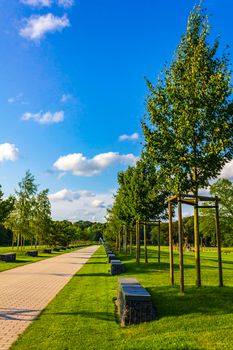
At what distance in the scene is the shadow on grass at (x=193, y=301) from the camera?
24.2ft

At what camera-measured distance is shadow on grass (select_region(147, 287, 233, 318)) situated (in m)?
7.36

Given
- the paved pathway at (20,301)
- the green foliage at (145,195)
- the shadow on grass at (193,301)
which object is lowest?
the paved pathway at (20,301)

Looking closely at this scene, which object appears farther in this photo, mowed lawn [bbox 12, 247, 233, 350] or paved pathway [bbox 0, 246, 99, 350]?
paved pathway [bbox 0, 246, 99, 350]

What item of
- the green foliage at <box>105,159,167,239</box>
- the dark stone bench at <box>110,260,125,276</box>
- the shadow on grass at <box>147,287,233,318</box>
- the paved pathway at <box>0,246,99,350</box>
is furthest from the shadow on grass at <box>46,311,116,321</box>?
the green foliage at <box>105,159,167,239</box>

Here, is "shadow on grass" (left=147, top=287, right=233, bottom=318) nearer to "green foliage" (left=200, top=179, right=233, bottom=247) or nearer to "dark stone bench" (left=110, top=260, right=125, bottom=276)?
"dark stone bench" (left=110, top=260, right=125, bottom=276)

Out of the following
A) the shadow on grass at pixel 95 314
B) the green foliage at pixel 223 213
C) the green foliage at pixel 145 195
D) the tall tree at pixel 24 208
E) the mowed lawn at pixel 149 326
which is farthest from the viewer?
the green foliage at pixel 223 213

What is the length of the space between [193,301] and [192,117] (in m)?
4.95

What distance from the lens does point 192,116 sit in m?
10.1

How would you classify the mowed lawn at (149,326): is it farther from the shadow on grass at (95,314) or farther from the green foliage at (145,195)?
the green foliage at (145,195)

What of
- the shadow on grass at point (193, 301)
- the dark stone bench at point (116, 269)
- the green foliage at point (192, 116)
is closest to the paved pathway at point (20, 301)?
the dark stone bench at point (116, 269)

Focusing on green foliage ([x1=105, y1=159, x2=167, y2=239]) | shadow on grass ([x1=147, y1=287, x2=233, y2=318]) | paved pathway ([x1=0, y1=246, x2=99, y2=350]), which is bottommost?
paved pathway ([x1=0, y1=246, x2=99, y2=350])

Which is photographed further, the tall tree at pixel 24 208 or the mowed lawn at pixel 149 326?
the tall tree at pixel 24 208

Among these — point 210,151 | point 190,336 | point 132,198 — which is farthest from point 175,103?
point 132,198

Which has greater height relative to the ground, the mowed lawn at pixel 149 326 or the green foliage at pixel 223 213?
the green foliage at pixel 223 213
